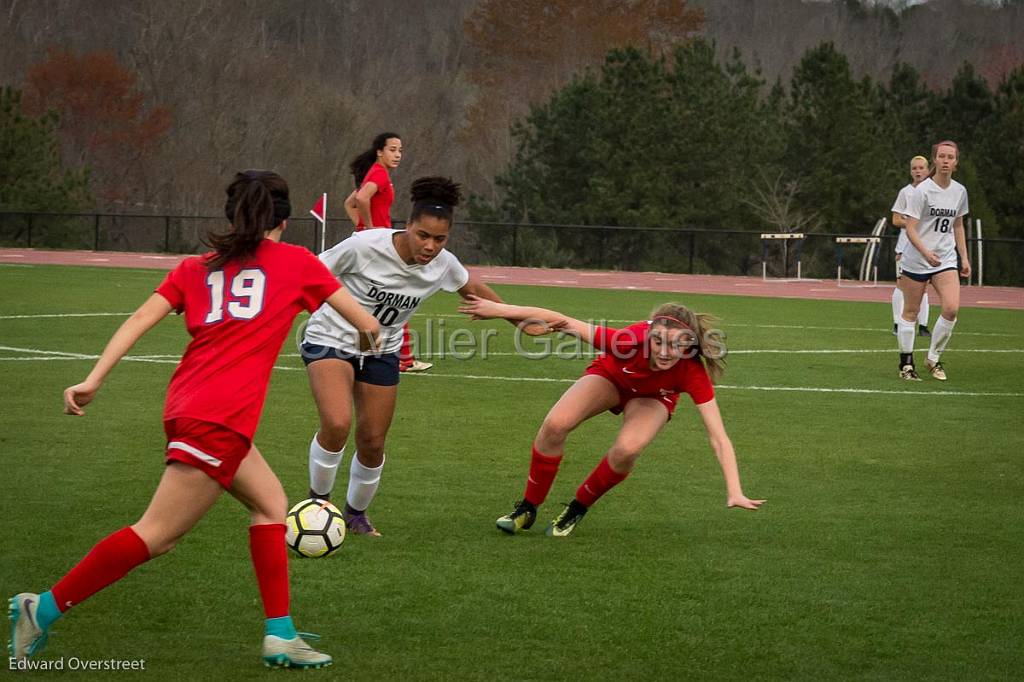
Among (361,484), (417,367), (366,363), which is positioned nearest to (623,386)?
(366,363)

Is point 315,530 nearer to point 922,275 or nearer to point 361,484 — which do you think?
point 361,484

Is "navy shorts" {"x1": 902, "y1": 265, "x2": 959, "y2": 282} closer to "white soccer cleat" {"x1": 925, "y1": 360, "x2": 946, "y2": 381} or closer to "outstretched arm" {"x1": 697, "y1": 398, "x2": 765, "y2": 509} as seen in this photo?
"white soccer cleat" {"x1": 925, "y1": 360, "x2": 946, "y2": 381}

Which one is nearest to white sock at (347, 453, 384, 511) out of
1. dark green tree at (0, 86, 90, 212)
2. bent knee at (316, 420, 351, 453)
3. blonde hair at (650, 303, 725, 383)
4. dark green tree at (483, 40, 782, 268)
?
bent knee at (316, 420, 351, 453)

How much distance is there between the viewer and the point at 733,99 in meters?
42.9

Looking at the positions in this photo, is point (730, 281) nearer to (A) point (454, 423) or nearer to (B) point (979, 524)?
(A) point (454, 423)

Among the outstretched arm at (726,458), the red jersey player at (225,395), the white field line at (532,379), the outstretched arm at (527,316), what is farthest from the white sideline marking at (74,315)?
the red jersey player at (225,395)

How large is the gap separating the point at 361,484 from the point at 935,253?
8.63m

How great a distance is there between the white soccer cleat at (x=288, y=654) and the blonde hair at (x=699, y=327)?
7.96 feet

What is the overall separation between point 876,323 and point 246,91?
154ft

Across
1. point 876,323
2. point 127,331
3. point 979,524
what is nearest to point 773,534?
point 979,524

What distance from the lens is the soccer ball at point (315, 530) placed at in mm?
6395

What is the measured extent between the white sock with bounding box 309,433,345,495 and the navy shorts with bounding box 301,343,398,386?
0.37 metres

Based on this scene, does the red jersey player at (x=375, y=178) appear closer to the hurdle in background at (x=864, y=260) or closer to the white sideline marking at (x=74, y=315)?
the white sideline marking at (x=74, y=315)

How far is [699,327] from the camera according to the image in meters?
6.64
